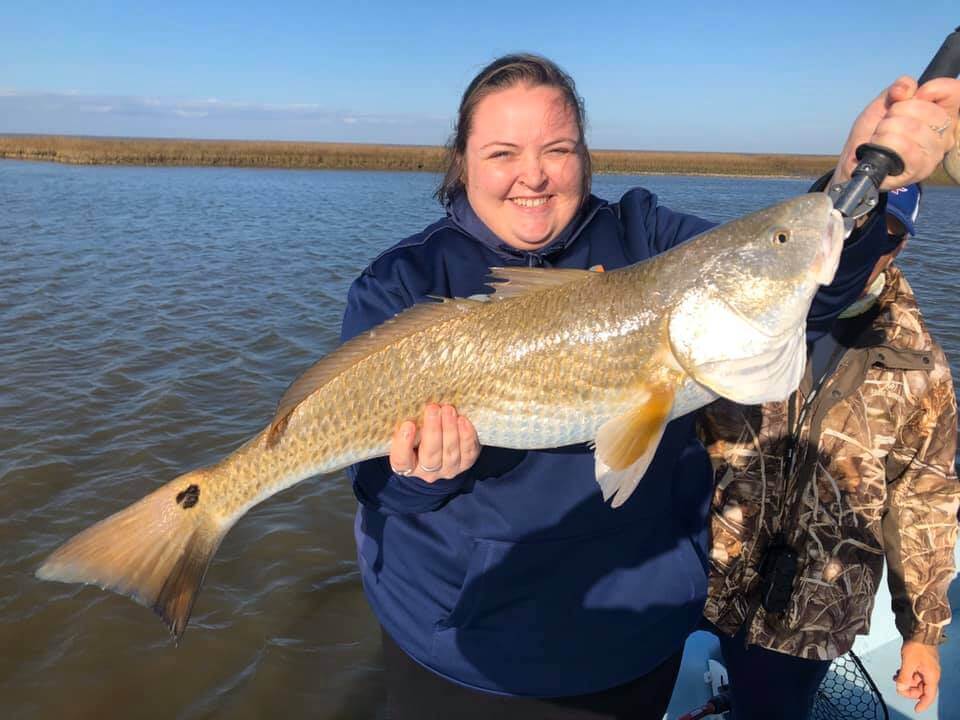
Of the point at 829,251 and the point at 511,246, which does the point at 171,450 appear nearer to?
the point at 511,246

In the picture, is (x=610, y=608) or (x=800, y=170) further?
(x=800, y=170)

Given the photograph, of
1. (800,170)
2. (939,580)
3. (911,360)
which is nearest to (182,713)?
(939,580)

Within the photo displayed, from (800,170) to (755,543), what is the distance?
73.6 meters

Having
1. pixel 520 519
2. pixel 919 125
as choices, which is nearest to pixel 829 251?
pixel 919 125

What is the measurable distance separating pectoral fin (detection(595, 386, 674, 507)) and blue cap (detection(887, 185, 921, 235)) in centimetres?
106

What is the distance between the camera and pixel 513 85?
2553mm

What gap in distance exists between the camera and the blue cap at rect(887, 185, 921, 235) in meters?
2.39

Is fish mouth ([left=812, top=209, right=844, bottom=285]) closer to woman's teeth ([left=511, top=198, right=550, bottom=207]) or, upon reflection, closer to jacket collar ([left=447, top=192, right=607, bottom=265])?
jacket collar ([left=447, top=192, right=607, bottom=265])

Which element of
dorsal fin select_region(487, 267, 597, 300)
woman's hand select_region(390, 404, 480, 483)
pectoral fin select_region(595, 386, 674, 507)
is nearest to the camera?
pectoral fin select_region(595, 386, 674, 507)

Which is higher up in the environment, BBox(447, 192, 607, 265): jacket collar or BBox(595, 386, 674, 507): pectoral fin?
BBox(447, 192, 607, 265): jacket collar

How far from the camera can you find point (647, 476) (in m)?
2.53

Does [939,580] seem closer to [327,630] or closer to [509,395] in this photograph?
[509,395]

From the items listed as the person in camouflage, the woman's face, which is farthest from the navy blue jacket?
the person in camouflage

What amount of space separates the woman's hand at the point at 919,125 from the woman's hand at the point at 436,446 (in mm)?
1670
